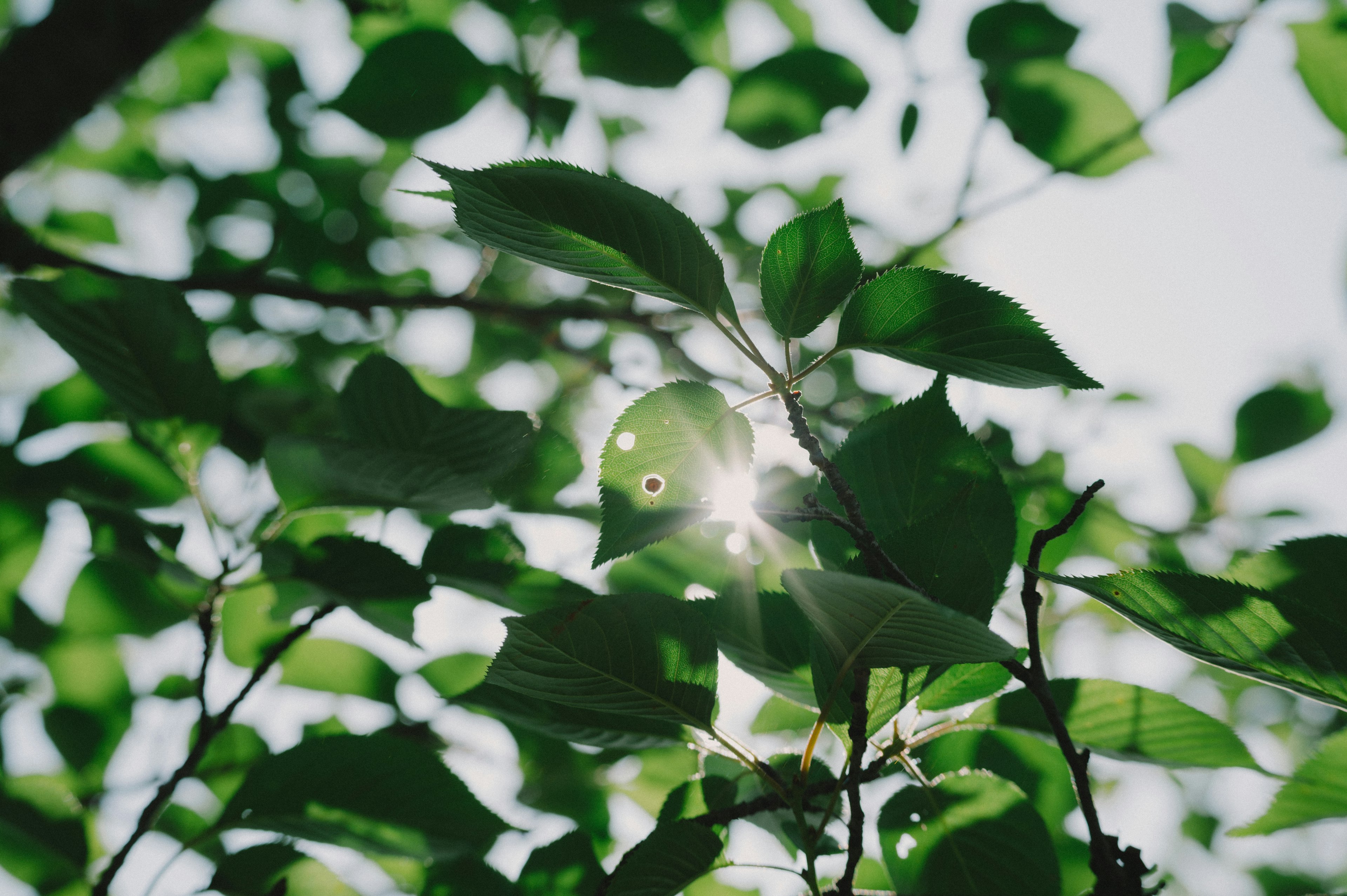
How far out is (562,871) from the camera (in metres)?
0.63

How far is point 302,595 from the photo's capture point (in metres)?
0.73

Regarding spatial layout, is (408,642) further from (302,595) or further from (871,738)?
(871,738)

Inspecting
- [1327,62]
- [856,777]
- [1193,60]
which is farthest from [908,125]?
[856,777]

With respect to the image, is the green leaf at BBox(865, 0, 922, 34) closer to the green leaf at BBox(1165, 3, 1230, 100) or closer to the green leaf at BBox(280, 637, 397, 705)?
the green leaf at BBox(1165, 3, 1230, 100)

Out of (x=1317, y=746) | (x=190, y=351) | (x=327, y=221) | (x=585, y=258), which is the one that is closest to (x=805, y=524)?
(x=585, y=258)

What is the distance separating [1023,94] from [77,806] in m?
1.40

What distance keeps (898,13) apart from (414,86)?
69cm

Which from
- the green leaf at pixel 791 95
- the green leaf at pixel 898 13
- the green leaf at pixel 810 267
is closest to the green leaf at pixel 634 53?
the green leaf at pixel 791 95

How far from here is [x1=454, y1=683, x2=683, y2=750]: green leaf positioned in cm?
56

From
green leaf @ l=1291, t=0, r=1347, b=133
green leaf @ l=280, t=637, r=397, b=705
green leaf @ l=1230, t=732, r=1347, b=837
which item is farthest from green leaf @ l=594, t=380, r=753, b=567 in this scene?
green leaf @ l=1291, t=0, r=1347, b=133

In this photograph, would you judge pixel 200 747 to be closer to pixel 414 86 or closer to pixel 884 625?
pixel 884 625

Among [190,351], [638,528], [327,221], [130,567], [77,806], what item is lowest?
[77,806]

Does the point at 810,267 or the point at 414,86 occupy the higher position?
the point at 414,86

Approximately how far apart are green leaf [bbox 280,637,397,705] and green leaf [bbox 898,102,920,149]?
1.02 metres
